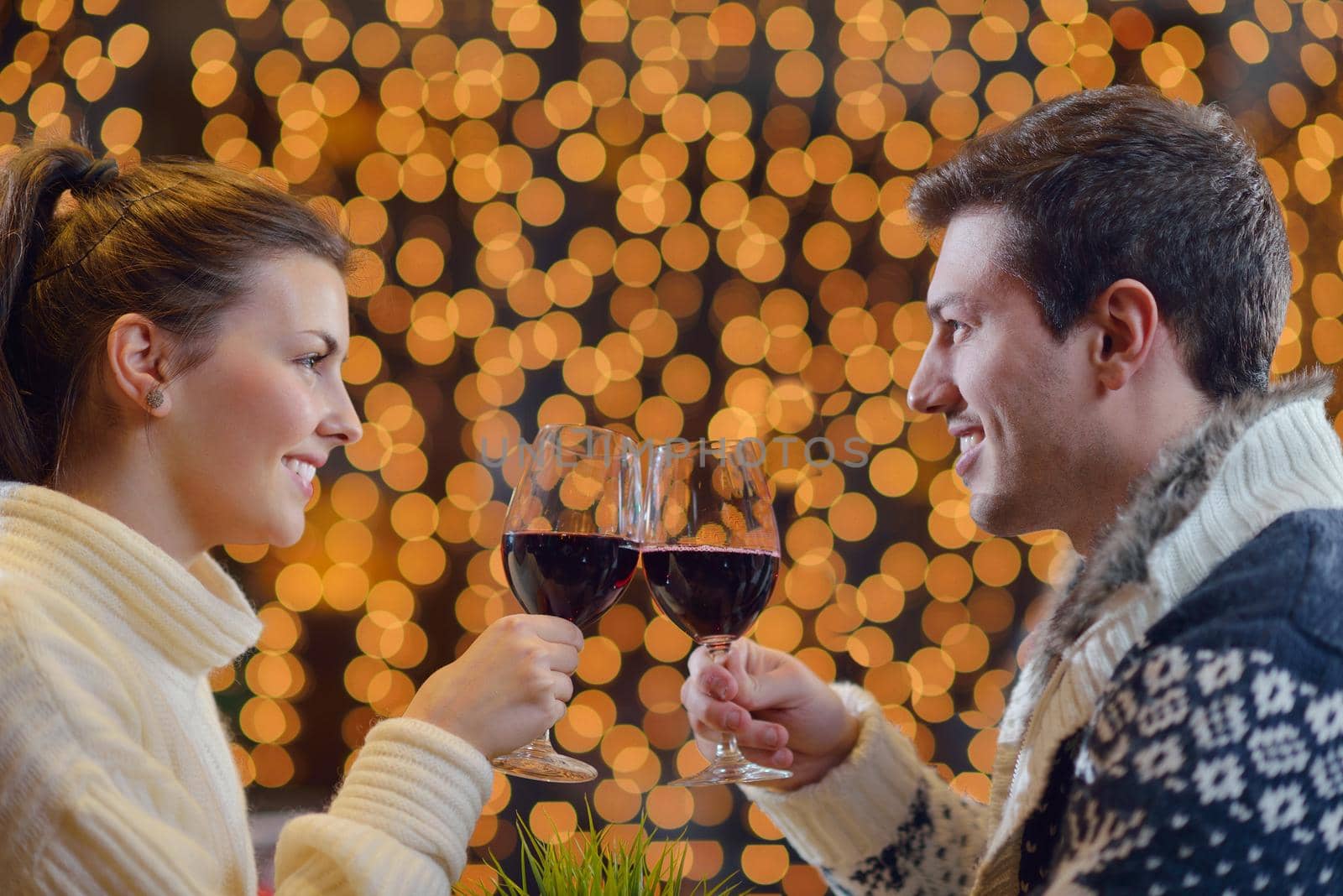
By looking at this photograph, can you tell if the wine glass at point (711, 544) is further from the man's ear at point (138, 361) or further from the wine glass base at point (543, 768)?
the man's ear at point (138, 361)

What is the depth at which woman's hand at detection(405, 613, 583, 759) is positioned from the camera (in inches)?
37.2

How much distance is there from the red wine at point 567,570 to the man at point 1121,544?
22 centimetres

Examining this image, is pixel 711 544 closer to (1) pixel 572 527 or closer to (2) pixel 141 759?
(1) pixel 572 527

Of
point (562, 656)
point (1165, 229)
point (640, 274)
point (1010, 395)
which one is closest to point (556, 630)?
point (562, 656)

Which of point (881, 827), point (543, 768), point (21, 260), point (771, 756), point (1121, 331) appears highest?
point (21, 260)

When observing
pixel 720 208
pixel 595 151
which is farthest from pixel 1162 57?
→ pixel 595 151

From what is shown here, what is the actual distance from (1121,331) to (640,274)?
172cm

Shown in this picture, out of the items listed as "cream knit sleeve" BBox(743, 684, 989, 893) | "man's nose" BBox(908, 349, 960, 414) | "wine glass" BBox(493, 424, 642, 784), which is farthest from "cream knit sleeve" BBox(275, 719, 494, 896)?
"man's nose" BBox(908, 349, 960, 414)

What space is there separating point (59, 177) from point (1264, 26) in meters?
2.73

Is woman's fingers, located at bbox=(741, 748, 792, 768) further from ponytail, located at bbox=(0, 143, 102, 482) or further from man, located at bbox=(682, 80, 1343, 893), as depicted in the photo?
ponytail, located at bbox=(0, 143, 102, 482)

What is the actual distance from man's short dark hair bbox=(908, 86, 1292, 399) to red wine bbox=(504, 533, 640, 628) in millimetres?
547

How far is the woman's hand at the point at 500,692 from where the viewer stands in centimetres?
94

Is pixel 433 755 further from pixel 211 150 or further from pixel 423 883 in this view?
pixel 211 150

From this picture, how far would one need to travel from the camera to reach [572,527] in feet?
3.40
